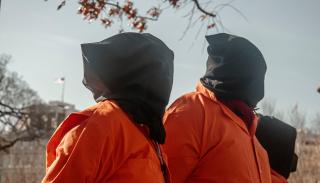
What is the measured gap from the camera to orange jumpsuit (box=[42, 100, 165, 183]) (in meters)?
2.09

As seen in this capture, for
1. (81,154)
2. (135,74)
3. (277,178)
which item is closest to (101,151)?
(81,154)

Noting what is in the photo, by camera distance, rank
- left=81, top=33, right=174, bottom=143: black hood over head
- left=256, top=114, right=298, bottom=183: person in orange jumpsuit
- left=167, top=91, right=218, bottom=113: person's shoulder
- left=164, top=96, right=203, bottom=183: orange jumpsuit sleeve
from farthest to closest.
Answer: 1. left=256, top=114, right=298, bottom=183: person in orange jumpsuit
2. left=167, top=91, right=218, bottom=113: person's shoulder
3. left=164, top=96, right=203, bottom=183: orange jumpsuit sleeve
4. left=81, top=33, right=174, bottom=143: black hood over head

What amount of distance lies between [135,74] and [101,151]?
43 cm

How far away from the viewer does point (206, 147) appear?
2.88 metres

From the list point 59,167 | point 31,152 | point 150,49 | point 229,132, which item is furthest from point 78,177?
point 31,152

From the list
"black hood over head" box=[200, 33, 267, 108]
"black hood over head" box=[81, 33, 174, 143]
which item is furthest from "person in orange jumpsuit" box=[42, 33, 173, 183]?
"black hood over head" box=[200, 33, 267, 108]

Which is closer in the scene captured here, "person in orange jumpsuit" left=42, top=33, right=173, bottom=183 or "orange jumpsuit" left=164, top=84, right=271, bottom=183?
"person in orange jumpsuit" left=42, top=33, right=173, bottom=183

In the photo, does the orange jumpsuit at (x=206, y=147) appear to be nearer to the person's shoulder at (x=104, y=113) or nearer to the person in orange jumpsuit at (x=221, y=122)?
the person in orange jumpsuit at (x=221, y=122)

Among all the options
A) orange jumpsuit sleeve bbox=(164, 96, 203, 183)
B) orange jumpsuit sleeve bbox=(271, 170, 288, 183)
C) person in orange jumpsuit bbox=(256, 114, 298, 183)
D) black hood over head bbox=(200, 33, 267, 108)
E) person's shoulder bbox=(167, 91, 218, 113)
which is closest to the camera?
orange jumpsuit sleeve bbox=(164, 96, 203, 183)

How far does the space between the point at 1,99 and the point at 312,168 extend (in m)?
17.3

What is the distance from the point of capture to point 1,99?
23734mm

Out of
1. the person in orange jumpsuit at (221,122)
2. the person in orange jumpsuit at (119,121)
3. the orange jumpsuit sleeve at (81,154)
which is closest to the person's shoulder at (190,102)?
the person in orange jumpsuit at (221,122)

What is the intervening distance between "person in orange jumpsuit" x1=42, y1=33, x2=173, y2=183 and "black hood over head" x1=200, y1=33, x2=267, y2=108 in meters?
0.61

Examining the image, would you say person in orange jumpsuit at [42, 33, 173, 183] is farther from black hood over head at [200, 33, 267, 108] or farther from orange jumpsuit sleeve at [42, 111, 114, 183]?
black hood over head at [200, 33, 267, 108]
